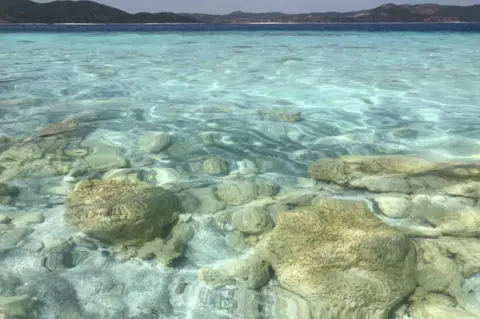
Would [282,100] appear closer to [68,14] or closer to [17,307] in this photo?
[17,307]

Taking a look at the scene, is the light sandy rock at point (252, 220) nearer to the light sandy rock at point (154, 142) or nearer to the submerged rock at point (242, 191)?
the submerged rock at point (242, 191)

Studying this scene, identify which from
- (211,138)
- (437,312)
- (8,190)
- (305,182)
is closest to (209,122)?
(211,138)

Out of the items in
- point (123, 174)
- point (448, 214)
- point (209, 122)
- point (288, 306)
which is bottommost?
point (288, 306)

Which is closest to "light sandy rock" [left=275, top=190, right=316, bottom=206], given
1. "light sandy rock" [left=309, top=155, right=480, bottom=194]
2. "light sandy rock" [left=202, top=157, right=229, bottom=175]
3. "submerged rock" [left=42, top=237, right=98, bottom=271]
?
"light sandy rock" [left=309, top=155, right=480, bottom=194]

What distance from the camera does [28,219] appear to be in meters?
3.09

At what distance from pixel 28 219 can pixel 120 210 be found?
802 mm

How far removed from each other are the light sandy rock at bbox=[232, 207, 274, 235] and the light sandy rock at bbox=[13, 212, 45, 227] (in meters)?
1.54

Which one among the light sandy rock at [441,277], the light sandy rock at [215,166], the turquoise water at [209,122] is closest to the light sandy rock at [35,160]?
the turquoise water at [209,122]

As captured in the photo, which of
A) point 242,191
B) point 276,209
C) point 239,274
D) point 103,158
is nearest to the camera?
point 239,274

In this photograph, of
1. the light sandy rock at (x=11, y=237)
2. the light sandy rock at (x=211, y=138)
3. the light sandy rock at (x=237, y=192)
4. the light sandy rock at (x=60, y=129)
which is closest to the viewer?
the light sandy rock at (x=11, y=237)

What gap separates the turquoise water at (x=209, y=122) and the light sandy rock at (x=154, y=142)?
4.2 inches

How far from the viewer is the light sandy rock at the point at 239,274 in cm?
244

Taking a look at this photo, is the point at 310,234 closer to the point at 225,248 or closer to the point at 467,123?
the point at 225,248

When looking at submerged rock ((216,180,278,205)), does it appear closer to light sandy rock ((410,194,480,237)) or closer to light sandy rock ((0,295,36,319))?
light sandy rock ((410,194,480,237))
